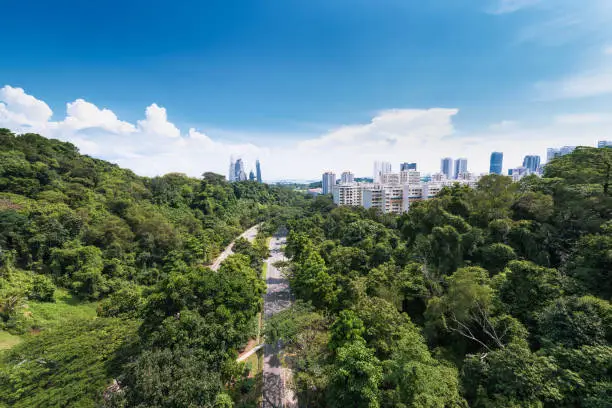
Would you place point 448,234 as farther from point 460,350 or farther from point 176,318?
point 176,318

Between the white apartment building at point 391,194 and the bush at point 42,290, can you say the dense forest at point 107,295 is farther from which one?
the white apartment building at point 391,194

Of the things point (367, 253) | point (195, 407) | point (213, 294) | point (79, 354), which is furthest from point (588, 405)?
point (79, 354)

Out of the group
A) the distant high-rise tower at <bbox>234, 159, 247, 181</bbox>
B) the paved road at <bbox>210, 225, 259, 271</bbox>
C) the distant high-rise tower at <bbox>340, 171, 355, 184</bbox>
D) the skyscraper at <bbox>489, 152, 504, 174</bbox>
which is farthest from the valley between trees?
the skyscraper at <bbox>489, 152, 504, 174</bbox>

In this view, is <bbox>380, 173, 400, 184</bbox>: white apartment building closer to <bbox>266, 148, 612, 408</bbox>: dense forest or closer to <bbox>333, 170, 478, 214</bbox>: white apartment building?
<bbox>333, 170, 478, 214</bbox>: white apartment building

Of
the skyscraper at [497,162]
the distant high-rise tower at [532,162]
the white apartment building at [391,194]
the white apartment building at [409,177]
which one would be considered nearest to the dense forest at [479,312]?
the white apartment building at [391,194]

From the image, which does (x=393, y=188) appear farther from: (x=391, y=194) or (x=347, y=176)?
(x=347, y=176)

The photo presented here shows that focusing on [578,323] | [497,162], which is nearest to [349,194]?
[578,323]
